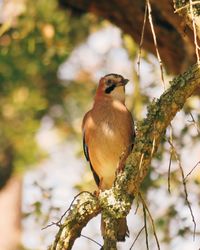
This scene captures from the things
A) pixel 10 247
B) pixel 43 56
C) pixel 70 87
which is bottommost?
pixel 10 247

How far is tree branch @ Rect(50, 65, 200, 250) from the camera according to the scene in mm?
3949

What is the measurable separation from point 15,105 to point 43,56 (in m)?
1.41

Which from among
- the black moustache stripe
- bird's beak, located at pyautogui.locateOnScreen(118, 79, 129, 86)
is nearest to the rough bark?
bird's beak, located at pyautogui.locateOnScreen(118, 79, 129, 86)

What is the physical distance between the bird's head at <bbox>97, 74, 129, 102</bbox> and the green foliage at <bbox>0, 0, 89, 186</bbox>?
1272 mm

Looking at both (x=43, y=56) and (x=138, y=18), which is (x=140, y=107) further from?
(x=43, y=56)

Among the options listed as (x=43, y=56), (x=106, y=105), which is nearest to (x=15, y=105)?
(x=43, y=56)

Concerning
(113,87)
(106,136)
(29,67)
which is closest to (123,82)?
(113,87)

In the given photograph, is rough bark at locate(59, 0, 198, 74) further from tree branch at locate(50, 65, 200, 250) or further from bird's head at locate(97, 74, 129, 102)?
tree branch at locate(50, 65, 200, 250)

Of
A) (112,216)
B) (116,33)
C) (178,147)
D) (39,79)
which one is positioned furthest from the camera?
(39,79)

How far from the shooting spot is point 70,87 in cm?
1166

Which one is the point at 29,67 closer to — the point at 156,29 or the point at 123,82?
the point at 123,82

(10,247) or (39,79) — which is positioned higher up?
(39,79)

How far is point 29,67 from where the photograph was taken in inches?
378

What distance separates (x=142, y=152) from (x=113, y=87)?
2925 millimetres
